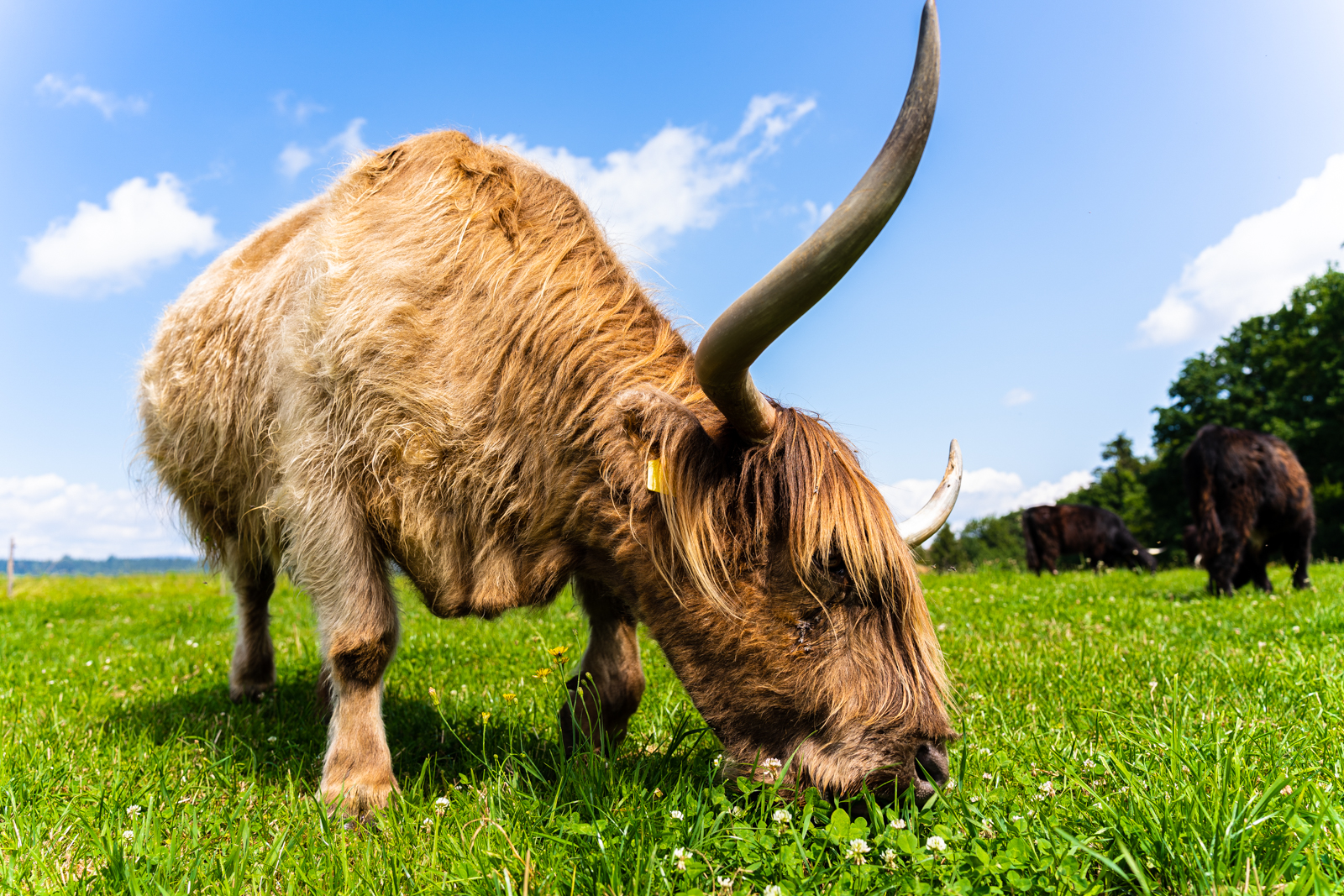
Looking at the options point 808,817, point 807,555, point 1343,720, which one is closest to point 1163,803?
point 808,817

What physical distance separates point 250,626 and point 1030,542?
20165 millimetres

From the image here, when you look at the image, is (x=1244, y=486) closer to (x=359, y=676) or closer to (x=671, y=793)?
(x=671, y=793)

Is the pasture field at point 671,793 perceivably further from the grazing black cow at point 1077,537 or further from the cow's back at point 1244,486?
the grazing black cow at point 1077,537

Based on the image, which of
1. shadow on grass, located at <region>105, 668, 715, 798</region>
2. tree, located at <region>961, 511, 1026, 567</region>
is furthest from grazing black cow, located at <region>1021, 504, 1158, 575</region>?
tree, located at <region>961, 511, 1026, 567</region>

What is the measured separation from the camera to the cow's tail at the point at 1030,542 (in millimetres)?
21172

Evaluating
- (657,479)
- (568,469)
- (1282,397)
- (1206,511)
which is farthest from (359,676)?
(1282,397)

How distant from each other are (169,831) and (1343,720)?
4.69 m

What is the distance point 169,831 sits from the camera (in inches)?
114

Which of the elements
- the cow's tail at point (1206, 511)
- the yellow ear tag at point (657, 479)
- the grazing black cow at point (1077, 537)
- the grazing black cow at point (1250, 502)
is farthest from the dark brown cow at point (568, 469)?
the grazing black cow at point (1077, 537)

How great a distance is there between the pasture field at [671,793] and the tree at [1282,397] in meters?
35.6

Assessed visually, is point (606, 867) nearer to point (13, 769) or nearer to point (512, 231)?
point (512, 231)

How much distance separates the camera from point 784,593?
110 inches

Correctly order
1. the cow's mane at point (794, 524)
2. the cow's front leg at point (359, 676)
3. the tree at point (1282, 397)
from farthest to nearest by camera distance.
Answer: the tree at point (1282, 397) < the cow's front leg at point (359, 676) < the cow's mane at point (794, 524)

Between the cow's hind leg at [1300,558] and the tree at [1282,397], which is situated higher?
Result: the tree at [1282,397]
